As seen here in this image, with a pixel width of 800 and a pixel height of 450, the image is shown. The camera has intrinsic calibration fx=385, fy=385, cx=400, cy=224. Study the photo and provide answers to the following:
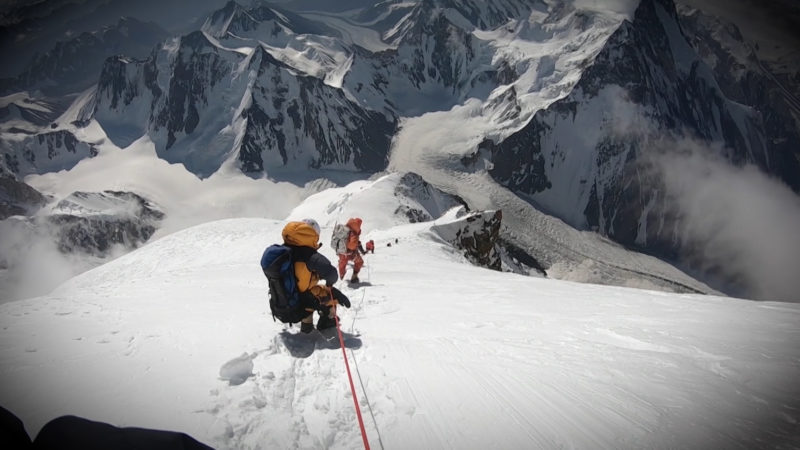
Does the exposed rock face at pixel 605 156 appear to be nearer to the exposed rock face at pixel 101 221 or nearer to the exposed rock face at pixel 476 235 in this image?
the exposed rock face at pixel 476 235

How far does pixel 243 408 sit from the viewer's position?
3947 mm

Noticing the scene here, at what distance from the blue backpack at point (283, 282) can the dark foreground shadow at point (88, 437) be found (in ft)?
11.7

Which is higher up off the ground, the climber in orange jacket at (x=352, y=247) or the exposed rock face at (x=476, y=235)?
the climber in orange jacket at (x=352, y=247)

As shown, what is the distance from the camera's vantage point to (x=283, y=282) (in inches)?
242

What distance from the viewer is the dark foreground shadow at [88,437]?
225cm

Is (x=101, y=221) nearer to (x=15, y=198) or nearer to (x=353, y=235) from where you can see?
(x=15, y=198)

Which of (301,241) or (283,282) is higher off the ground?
(301,241)

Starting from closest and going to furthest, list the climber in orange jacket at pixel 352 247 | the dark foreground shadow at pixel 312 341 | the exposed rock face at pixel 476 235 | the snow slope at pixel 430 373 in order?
the snow slope at pixel 430 373
the dark foreground shadow at pixel 312 341
the climber in orange jacket at pixel 352 247
the exposed rock face at pixel 476 235

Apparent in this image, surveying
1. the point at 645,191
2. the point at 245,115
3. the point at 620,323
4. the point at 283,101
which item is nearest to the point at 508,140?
the point at 645,191

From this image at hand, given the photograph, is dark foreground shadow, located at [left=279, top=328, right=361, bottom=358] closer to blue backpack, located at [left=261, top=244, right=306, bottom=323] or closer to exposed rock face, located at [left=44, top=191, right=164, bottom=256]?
blue backpack, located at [left=261, top=244, right=306, bottom=323]

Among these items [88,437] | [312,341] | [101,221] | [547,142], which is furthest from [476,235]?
[547,142]

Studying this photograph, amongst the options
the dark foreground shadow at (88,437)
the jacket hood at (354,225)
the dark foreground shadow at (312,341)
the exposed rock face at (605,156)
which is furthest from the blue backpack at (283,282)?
the exposed rock face at (605,156)

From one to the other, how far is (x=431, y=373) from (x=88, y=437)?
3.49 metres

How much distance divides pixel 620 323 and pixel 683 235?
185 meters
